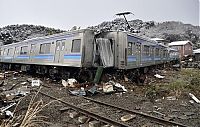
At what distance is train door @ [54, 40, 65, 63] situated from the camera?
11.7m

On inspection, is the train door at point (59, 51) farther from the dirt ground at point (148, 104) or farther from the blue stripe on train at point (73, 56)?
the dirt ground at point (148, 104)

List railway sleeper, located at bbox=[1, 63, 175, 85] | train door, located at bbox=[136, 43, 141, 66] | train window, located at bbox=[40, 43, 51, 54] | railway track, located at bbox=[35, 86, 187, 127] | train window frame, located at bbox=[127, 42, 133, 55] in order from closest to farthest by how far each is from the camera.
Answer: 1. railway track, located at bbox=[35, 86, 187, 127]
2. railway sleeper, located at bbox=[1, 63, 175, 85]
3. train window frame, located at bbox=[127, 42, 133, 55]
4. train window, located at bbox=[40, 43, 51, 54]
5. train door, located at bbox=[136, 43, 141, 66]

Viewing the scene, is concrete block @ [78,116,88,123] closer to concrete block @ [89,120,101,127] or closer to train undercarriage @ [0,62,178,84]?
concrete block @ [89,120,101,127]

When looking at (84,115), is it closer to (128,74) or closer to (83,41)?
(83,41)

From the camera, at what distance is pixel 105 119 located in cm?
548

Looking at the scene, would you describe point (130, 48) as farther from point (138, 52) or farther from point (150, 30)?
point (150, 30)

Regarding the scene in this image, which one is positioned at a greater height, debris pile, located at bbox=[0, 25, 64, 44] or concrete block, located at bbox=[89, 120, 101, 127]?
debris pile, located at bbox=[0, 25, 64, 44]

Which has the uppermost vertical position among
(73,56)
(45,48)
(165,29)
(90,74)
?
(165,29)

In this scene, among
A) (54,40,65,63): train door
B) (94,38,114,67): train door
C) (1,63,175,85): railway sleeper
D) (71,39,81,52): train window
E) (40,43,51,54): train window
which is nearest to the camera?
(71,39,81,52): train window

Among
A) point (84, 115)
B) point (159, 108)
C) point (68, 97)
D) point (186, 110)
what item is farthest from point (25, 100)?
point (186, 110)

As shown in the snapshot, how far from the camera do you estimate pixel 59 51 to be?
39.4 feet

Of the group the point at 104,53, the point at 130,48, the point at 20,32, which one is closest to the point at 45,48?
the point at 104,53

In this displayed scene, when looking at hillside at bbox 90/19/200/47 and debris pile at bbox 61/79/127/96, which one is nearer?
debris pile at bbox 61/79/127/96

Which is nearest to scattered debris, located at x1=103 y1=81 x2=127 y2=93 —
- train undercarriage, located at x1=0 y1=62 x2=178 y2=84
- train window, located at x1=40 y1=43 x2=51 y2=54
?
train undercarriage, located at x1=0 y1=62 x2=178 y2=84
